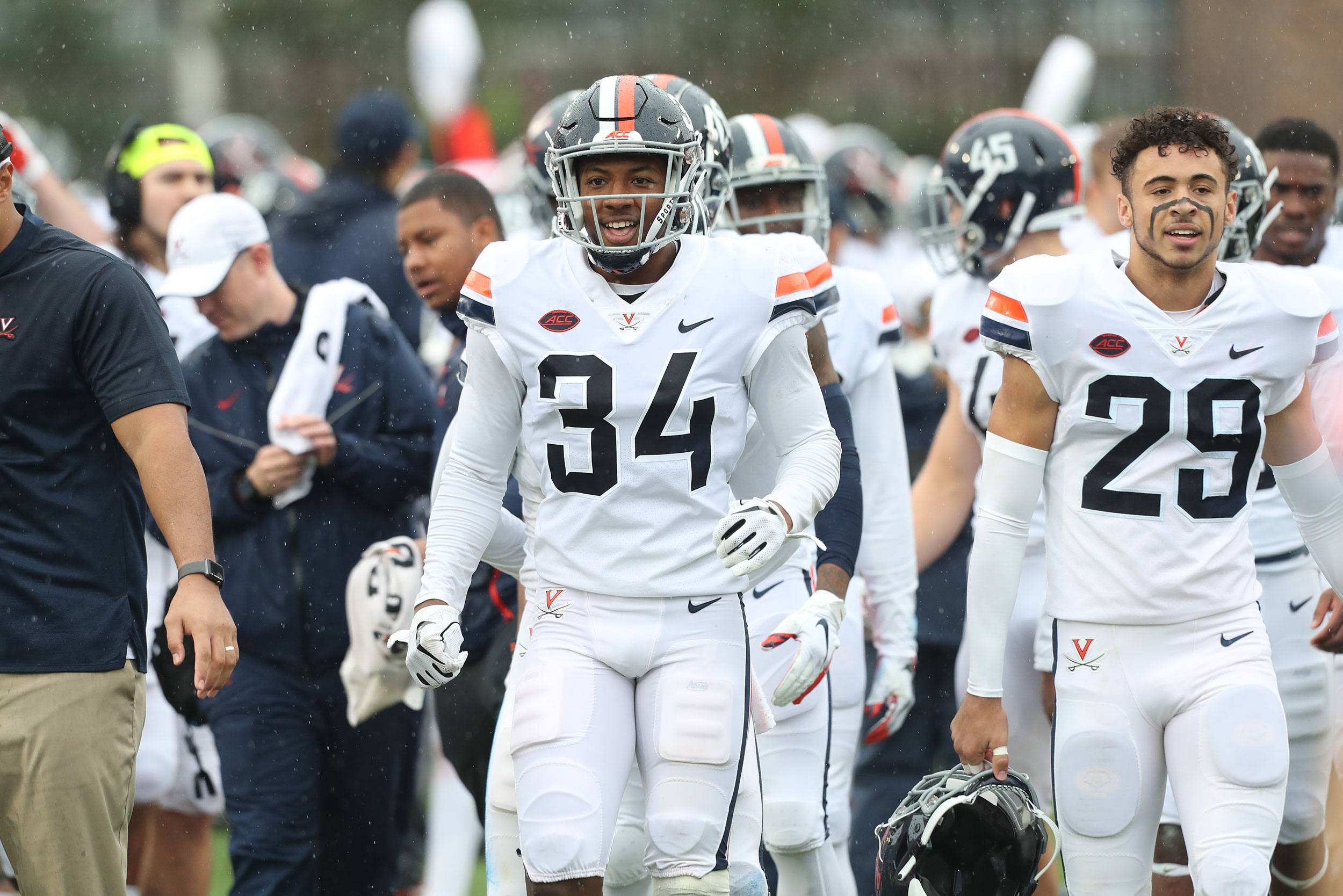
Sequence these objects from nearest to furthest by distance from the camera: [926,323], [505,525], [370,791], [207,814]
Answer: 1. [505,525]
2. [370,791]
3. [207,814]
4. [926,323]

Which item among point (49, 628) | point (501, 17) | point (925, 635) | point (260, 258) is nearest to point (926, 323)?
point (925, 635)

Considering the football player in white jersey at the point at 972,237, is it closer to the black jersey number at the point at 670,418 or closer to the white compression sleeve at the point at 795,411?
the white compression sleeve at the point at 795,411

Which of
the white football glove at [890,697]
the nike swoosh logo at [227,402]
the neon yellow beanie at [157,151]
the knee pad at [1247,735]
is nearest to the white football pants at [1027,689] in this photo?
the white football glove at [890,697]

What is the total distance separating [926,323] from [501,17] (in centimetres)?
1509

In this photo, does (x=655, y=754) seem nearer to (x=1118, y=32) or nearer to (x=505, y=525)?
(x=505, y=525)

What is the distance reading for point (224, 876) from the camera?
21.7 ft

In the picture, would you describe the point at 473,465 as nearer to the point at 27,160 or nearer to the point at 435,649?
the point at 435,649

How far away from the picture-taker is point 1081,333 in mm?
3795

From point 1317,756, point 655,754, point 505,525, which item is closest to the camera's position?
point 655,754

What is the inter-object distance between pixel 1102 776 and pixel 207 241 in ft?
10.1

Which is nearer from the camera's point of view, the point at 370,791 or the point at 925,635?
the point at 370,791

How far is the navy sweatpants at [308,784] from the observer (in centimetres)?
495

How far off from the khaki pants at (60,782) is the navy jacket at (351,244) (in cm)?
345

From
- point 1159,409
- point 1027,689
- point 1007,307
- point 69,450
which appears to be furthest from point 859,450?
point 69,450
